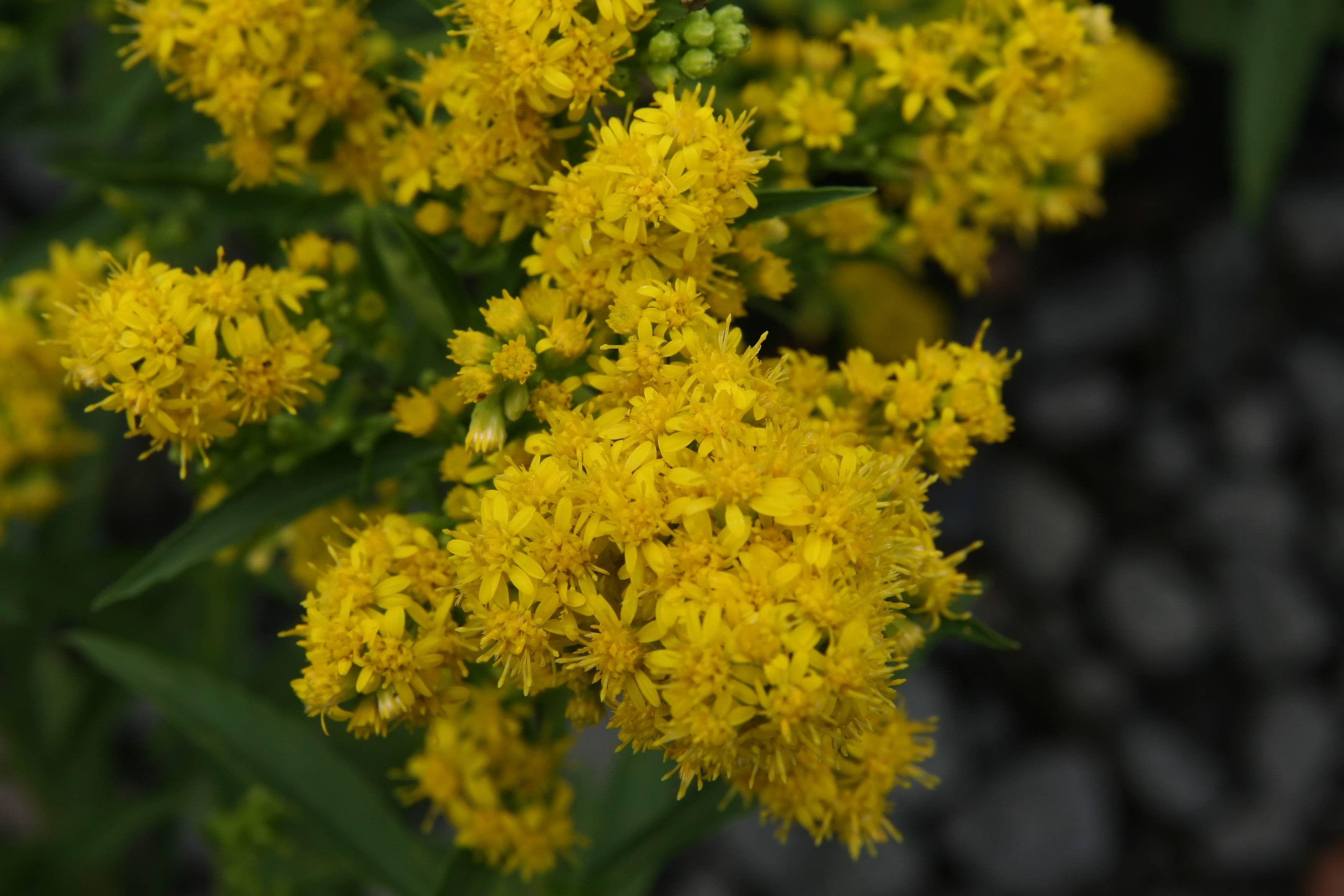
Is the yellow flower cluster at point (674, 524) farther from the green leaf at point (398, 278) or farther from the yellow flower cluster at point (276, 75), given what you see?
the yellow flower cluster at point (276, 75)

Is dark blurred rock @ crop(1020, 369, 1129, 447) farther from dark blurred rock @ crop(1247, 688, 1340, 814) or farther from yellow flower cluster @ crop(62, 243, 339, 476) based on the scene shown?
yellow flower cluster @ crop(62, 243, 339, 476)

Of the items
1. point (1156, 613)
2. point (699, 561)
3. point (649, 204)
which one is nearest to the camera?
point (699, 561)

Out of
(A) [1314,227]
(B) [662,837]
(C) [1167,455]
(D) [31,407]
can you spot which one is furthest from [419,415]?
(A) [1314,227]

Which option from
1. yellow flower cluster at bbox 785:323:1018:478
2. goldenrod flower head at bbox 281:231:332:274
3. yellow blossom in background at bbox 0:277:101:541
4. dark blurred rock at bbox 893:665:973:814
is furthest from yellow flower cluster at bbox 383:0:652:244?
dark blurred rock at bbox 893:665:973:814

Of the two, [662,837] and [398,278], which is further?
[662,837]

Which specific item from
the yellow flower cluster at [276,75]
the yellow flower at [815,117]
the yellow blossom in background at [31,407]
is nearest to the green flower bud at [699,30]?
the yellow flower at [815,117]

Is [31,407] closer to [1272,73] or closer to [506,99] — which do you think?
[506,99]

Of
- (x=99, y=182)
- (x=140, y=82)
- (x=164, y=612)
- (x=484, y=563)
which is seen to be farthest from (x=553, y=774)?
(x=140, y=82)
